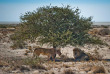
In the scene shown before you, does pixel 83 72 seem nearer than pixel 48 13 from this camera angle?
Yes

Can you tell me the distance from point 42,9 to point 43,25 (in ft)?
5.24

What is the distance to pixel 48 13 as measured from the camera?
15.8 m

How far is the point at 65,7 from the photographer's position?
16.1 meters

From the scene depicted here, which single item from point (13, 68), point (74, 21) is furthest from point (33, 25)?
point (13, 68)

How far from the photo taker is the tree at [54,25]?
15.1 m

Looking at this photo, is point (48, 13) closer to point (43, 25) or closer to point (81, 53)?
point (43, 25)

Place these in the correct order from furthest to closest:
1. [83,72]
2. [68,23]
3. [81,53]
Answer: [81,53], [68,23], [83,72]

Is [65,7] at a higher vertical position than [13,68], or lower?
higher

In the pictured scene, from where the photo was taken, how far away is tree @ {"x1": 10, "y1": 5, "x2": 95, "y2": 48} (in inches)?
595

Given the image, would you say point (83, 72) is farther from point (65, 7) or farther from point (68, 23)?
point (65, 7)

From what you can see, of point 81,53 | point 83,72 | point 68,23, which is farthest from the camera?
point 81,53

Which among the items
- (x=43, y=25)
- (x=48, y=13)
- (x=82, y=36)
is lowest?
(x=82, y=36)

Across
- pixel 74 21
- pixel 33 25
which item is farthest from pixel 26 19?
pixel 74 21

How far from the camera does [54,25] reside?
15.3m
